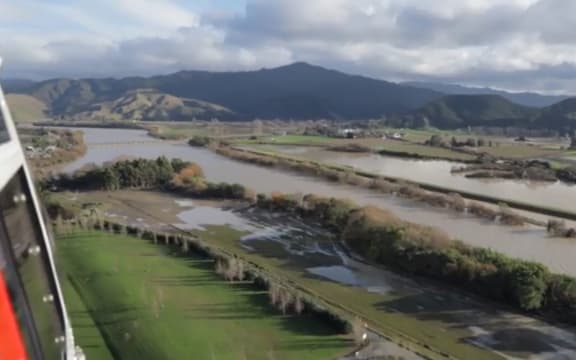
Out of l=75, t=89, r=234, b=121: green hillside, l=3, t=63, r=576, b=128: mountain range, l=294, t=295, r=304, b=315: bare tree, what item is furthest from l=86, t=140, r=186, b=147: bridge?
l=75, t=89, r=234, b=121: green hillside

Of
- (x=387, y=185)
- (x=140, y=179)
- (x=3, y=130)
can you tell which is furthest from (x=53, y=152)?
(x=3, y=130)

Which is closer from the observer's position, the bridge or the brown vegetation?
the brown vegetation

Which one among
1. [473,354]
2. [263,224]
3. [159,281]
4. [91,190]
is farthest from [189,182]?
[473,354]

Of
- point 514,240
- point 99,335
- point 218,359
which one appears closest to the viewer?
point 218,359

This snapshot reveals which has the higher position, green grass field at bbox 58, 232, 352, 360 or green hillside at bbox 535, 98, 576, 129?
green grass field at bbox 58, 232, 352, 360

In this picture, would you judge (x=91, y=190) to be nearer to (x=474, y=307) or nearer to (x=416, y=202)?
(x=416, y=202)

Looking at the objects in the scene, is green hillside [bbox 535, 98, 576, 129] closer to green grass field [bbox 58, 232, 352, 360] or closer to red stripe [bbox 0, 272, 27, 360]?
green grass field [bbox 58, 232, 352, 360]
